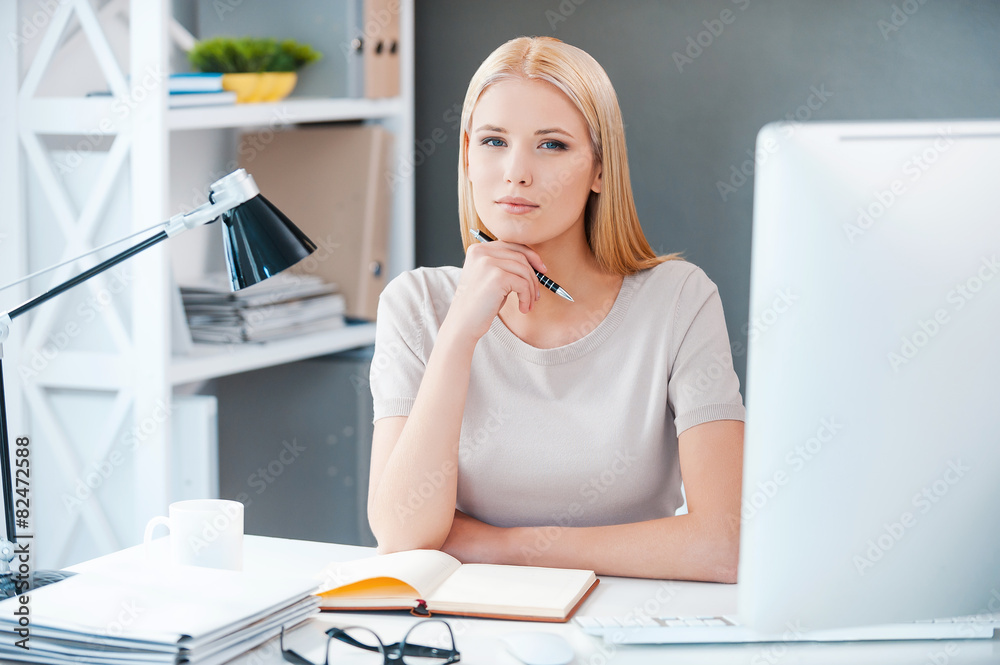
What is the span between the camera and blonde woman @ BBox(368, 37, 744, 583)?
145cm

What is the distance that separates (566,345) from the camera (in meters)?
1.57

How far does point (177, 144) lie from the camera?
2637 mm

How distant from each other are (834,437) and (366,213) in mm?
2017

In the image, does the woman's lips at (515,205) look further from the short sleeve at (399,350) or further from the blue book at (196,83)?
the blue book at (196,83)

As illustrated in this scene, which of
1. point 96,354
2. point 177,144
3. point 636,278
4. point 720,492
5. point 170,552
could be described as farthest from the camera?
point 177,144

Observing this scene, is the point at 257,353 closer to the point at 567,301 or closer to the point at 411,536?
the point at 567,301

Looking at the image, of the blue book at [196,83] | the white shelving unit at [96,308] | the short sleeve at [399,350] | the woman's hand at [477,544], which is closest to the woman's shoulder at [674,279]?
the short sleeve at [399,350]

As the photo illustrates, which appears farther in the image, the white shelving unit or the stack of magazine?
the stack of magazine

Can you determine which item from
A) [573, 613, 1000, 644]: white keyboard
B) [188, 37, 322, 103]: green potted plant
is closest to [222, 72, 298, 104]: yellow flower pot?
[188, 37, 322, 103]: green potted plant

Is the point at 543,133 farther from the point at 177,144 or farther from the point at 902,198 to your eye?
the point at 177,144

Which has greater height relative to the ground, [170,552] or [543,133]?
[543,133]

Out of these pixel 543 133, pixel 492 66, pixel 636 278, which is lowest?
pixel 636 278

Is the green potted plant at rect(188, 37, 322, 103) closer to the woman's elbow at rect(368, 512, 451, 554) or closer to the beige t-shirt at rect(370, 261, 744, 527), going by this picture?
the beige t-shirt at rect(370, 261, 744, 527)

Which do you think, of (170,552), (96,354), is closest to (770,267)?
(170,552)
